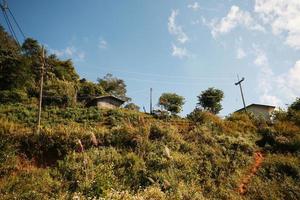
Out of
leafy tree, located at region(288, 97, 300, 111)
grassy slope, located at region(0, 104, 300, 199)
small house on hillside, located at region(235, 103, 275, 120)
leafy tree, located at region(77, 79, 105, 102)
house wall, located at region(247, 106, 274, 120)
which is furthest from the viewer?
leafy tree, located at region(77, 79, 105, 102)

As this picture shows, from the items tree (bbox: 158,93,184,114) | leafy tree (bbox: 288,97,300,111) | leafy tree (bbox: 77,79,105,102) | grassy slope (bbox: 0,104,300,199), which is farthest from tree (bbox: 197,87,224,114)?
grassy slope (bbox: 0,104,300,199)

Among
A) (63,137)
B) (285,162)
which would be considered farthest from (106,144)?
(285,162)

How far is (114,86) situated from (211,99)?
2303 centimetres

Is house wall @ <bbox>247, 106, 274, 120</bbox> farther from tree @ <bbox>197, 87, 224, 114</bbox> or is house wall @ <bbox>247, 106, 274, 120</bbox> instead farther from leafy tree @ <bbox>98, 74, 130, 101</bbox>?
leafy tree @ <bbox>98, 74, 130, 101</bbox>

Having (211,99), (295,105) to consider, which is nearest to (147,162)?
(295,105)

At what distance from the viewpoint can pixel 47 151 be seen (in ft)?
50.8

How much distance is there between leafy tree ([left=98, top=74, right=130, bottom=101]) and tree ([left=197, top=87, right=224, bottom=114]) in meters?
19.2

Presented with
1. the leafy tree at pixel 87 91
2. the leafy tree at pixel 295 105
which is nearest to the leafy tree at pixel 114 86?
the leafy tree at pixel 87 91

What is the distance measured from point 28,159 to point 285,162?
14.7m

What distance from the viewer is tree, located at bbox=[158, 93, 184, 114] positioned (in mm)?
41625

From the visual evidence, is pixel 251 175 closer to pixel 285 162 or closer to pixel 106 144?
pixel 285 162

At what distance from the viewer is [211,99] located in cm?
4212

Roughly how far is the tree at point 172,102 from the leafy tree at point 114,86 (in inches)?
620

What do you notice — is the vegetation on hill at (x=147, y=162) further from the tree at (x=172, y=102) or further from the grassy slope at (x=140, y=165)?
the tree at (x=172, y=102)
